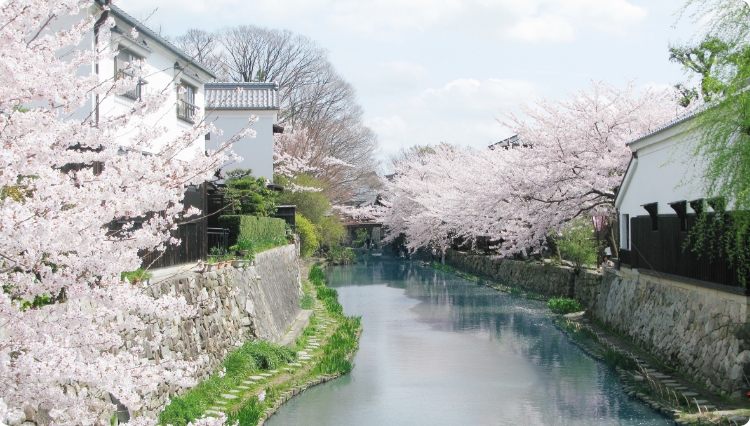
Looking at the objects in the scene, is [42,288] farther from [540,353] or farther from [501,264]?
[501,264]

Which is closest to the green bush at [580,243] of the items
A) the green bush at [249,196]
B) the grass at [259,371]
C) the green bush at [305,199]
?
the grass at [259,371]

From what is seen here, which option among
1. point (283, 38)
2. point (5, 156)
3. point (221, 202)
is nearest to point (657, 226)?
point (221, 202)

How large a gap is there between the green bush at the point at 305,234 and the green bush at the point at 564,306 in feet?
40.9

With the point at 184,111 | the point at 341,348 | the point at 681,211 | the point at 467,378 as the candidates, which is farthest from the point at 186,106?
A: the point at 681,211

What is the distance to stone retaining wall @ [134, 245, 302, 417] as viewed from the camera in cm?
828

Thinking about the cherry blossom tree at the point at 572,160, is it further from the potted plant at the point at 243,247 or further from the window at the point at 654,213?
the potted plant at the point at 243,247

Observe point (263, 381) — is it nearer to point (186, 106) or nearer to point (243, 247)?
point (243, 247)

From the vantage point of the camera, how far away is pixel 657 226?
12867 millimetres

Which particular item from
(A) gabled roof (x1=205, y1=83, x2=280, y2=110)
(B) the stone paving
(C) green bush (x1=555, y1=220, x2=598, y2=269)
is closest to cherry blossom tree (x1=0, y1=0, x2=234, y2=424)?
(B) the stone paving

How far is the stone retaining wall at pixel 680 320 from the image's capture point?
30.3 feet

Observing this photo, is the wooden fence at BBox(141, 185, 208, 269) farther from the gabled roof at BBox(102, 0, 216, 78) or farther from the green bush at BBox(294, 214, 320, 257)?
the green bush at BBox(294, 214, 320, 257)

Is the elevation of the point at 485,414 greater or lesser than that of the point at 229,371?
lesser

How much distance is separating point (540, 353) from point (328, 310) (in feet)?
22.7

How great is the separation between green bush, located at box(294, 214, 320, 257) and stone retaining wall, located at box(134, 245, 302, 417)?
12.0 meters
